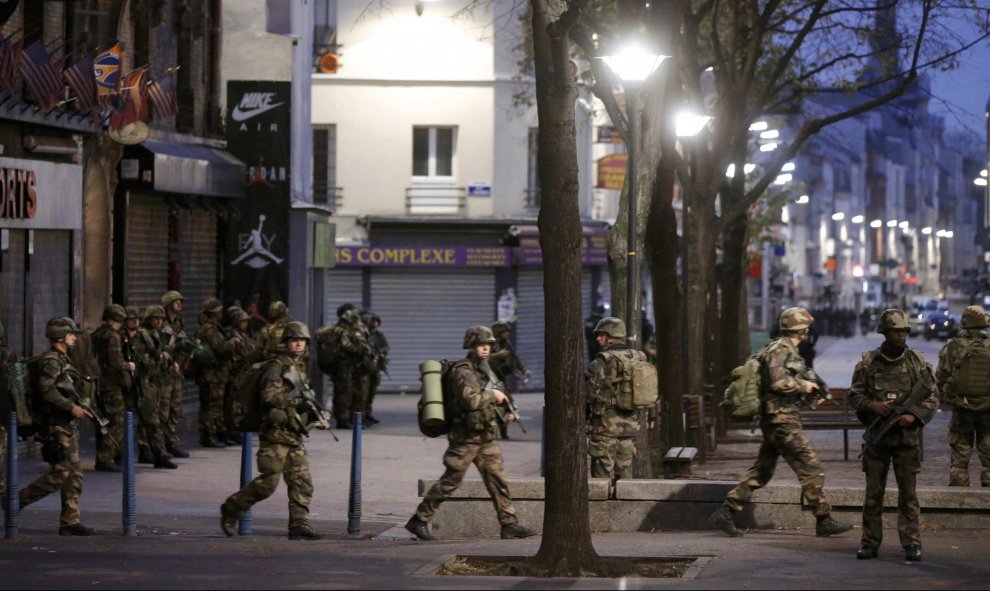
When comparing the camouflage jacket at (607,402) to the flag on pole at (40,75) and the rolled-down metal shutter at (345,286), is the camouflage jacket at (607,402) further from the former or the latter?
the rolled-down metal shutter at (345,286)

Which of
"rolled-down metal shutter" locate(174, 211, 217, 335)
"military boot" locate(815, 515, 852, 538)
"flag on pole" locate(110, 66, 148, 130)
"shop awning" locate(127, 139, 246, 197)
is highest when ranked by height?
"flag on pole" locate(110, 66, 148, 130)

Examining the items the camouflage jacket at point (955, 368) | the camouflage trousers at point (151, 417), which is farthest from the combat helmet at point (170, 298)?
the camouflage jacket at point (955, 368)

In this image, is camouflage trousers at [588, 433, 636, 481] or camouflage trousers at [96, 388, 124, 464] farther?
camouflage trousers at [96, 388, 124, 464]

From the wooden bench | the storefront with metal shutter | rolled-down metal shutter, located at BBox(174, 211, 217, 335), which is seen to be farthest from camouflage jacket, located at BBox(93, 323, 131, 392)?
the wooden bench

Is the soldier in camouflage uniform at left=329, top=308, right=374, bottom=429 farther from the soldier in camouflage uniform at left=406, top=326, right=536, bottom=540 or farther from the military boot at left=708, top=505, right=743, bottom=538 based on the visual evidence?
the military boot at left=708, top=505, right=743, bottom=538

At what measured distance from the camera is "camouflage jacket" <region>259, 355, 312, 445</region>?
13367 millimetres

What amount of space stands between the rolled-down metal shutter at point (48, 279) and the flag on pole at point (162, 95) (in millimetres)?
1996

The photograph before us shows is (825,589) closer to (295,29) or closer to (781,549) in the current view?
(781,549)

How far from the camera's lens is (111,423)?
1903 centimetres

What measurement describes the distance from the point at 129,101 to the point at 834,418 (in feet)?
29.7

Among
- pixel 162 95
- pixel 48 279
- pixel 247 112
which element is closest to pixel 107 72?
pixel 162 95

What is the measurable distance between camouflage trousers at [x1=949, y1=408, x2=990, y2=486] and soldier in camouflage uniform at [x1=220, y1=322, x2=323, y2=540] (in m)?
6.12

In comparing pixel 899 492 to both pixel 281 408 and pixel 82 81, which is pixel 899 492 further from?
pixel 82 81

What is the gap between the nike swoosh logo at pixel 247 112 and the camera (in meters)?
26.5
